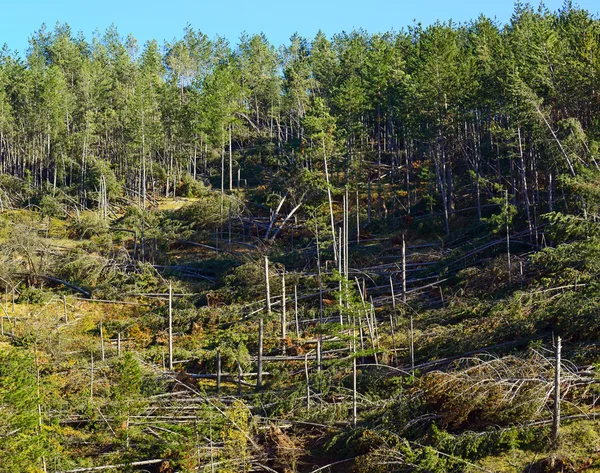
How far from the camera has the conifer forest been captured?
53.8 ft

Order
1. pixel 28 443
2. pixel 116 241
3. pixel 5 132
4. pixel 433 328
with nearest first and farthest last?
pixel 28 443 < pixel 433 328 < pixel 116 241 < pixel 5 132

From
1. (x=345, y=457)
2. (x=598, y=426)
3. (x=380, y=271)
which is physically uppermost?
(x=380, y=271)

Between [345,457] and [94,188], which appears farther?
[94,188]

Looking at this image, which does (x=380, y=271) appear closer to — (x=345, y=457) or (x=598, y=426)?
(x=345, y=457)

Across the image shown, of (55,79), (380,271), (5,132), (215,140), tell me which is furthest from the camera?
(5,132)

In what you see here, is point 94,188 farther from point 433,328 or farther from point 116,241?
point 433,328

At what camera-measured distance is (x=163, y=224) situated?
43.2 meters

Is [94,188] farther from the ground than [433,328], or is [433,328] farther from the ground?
[94,188]

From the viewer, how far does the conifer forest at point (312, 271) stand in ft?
53.8

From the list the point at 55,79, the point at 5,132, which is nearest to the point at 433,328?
the point at 55,79

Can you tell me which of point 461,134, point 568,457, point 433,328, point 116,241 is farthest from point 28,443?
point 461,134

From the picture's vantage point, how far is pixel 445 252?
32438mm

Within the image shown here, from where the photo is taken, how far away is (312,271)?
33.1 meters

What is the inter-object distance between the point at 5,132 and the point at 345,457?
4713 cm
